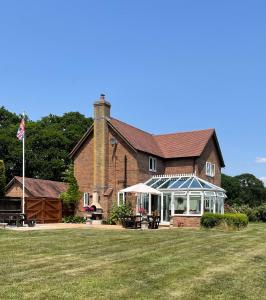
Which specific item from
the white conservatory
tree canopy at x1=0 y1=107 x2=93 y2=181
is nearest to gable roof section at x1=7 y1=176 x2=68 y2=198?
the white conservatory

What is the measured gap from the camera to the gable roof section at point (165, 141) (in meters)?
35.8

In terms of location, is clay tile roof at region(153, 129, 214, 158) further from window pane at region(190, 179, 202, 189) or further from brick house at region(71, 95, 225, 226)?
window pane at region(190, 179, 202, 189)

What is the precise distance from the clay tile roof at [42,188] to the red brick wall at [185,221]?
14.5 m

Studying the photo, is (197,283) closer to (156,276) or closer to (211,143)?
(156,276)

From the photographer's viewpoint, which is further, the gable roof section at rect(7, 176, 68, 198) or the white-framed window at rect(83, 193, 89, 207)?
the gable roof section at rect(7, 176, 68, 198)

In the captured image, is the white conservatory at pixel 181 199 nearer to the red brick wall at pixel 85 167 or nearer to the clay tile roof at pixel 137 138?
the clay tile roof at pixel 137 138

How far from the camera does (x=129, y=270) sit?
36.1 ft

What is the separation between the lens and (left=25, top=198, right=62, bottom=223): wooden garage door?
34438mm

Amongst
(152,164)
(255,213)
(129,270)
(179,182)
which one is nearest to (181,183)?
(179,182)

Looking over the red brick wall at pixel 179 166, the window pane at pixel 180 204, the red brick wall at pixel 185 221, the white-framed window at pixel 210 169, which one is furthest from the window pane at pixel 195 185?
the white-framed window at pixel 210 169

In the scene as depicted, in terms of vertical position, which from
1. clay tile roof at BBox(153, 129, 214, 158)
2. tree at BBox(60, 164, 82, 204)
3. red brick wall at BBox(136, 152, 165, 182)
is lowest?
tree at BBox(60, 164, 82, 204)

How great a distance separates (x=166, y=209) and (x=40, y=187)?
14070mm

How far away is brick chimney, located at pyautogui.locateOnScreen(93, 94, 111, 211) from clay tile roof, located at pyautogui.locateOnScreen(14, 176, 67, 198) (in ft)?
23.6

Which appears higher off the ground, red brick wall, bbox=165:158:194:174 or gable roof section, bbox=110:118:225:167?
gable roof section, bbox=110:118:225:167
